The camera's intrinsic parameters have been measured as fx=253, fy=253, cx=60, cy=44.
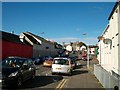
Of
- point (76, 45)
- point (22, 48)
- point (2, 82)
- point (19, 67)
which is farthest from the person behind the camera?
point (76, 45)

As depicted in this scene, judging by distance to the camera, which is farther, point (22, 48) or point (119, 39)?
point (22, 48)

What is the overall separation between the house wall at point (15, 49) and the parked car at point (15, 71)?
29.2 metres

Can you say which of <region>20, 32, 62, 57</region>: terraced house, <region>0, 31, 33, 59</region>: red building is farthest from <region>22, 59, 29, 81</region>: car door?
<region>20, 32, 62, 57</region>: terraced house

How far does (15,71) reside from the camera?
13.3m

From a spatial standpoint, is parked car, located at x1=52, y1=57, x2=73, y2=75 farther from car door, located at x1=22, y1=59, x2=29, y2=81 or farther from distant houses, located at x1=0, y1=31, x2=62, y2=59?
distant houses, located at x1=0, y1=31, x2=62, y2=59

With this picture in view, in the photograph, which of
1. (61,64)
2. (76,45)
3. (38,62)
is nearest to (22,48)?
(38,62)

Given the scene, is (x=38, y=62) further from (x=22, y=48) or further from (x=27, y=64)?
(x=27, y=64)

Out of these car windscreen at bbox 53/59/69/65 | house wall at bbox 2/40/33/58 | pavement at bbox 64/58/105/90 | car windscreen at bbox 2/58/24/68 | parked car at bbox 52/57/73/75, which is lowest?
pavement at bbox 64/58/105/90

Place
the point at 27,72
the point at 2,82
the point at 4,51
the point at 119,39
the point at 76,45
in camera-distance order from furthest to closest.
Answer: the point at 76,45 < the point at 4,51 < the point at 119,39 < the point at 27,72 < the point at 2,82

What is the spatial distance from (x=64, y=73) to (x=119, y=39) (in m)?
6.29

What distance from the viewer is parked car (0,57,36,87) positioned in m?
12.8

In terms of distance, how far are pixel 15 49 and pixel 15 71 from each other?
38279 millimetres

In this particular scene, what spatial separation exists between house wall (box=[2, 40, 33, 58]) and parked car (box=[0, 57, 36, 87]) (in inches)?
1150

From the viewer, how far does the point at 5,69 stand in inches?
527
